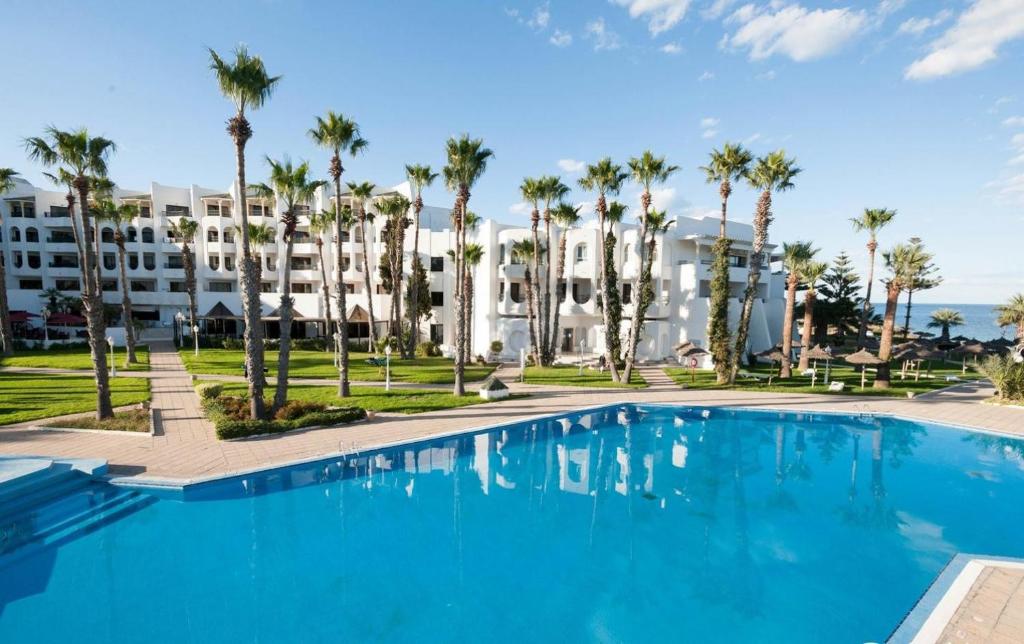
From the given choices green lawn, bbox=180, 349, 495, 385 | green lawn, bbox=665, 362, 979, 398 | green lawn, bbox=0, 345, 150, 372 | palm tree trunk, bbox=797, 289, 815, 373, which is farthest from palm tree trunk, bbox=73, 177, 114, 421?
palm tree trunk, bbox=797, 289, 815, 373

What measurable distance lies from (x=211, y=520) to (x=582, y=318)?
31163mm

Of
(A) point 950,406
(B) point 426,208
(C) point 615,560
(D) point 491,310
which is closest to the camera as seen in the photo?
(C) point 615,560

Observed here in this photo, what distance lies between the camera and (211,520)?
10.9 meters

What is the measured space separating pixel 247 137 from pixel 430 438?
39.0 ft

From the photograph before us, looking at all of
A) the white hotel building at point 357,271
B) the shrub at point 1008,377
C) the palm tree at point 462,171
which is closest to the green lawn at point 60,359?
the white hotel building at point 357,271

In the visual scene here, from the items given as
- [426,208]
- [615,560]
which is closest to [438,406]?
[615,560]

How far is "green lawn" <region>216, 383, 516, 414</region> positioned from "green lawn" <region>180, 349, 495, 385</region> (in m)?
3.21

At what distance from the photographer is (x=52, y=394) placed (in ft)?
68.2

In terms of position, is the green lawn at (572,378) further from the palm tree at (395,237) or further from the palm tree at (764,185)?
the palm tree at (395,237)

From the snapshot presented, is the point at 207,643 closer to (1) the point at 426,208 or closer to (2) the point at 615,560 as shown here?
(2) the point at 615,560

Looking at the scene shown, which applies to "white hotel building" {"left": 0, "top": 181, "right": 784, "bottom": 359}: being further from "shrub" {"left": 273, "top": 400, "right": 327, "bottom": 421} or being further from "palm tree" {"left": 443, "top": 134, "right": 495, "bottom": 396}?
"shrub" {"left": 273, "top": 400, "right": 327, "bottom": 421}

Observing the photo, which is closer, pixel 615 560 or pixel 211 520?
pixel 615 560

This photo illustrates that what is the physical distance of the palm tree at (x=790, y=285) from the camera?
99.7 feet

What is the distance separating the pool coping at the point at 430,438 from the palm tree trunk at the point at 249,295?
404 centimetres
